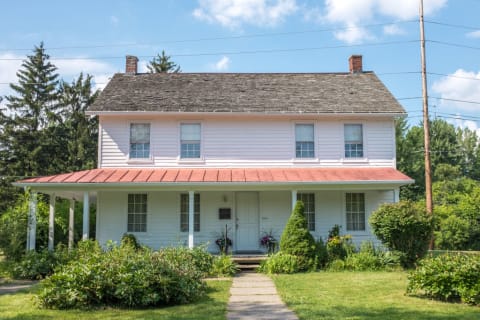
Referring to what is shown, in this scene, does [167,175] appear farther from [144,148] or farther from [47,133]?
Result: [47,133]

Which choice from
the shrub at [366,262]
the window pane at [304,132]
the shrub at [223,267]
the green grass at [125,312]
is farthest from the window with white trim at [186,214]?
the green grass at [125,312]

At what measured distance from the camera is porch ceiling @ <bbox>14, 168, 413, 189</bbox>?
48.5ft

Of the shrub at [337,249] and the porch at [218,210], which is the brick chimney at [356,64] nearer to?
the porch at [218,210]

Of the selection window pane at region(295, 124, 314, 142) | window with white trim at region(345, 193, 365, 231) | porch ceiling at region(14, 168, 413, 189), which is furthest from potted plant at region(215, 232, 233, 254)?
window pane at region(295, 124, 314, 142)

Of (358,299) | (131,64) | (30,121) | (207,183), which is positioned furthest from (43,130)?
(358,299)

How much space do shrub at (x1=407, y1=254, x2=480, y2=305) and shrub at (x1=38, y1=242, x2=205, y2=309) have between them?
15.1 ft

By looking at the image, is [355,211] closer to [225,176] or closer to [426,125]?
[225,176]

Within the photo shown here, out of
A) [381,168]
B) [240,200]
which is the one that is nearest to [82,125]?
[240,200]

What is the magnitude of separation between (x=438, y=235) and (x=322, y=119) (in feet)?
40.2

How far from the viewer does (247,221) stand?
16875 millimetres

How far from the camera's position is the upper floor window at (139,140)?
17.2 meters

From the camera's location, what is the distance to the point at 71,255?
13.6m

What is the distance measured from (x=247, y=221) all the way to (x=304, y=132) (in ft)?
13.5

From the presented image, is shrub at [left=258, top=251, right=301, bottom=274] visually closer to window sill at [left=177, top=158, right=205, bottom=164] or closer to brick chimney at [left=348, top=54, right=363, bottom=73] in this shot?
window sill at [left=177, top=158, right=205, bottom=164]
